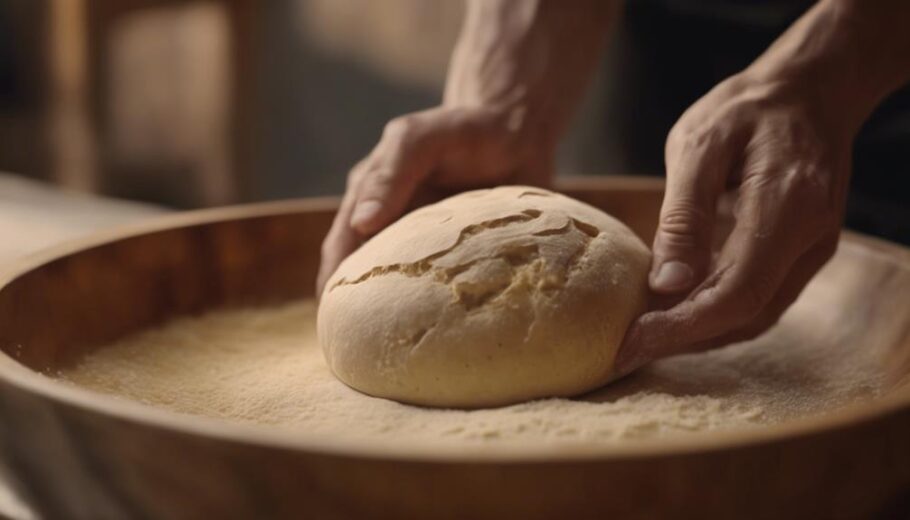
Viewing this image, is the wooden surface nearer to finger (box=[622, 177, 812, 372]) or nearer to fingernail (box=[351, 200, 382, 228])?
fingernail (box=[351, 200, 382, 228])

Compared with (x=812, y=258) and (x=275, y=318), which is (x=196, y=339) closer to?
(x=275, y=318)

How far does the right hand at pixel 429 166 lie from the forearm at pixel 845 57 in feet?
1.02

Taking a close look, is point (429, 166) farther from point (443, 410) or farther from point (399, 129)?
point (443, 410)

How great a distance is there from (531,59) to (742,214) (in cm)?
49

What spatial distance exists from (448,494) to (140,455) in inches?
6.2

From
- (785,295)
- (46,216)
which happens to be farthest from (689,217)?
(46,216)

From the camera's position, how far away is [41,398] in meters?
0.53

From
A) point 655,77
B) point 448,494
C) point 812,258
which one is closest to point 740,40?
point 655,77

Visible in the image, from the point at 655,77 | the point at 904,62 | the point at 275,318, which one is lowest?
the point at 275,318

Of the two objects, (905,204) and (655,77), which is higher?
(655,77)

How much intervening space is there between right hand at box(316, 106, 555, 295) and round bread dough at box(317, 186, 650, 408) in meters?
0.18

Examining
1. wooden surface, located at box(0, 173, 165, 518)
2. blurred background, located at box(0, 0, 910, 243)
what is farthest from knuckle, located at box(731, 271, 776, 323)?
blurred background, located at box(0, 0, 910, 243)

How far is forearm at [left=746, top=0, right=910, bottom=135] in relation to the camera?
0.86 m

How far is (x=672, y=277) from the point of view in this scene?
755mm
